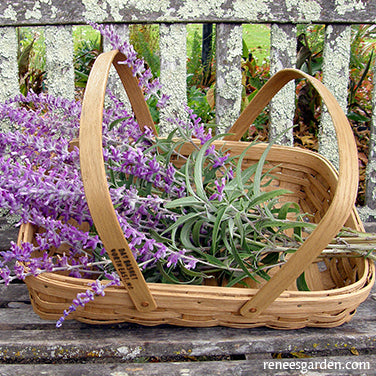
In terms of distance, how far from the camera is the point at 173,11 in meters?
1.34

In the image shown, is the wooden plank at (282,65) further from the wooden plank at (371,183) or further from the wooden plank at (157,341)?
the wooden plank at (157,341)

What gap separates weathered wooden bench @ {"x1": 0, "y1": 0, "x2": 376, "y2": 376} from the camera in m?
0.79

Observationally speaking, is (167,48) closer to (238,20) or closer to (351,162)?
(238,20)

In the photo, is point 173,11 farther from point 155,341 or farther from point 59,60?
point 155,341

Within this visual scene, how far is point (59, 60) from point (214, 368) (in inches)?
43.3

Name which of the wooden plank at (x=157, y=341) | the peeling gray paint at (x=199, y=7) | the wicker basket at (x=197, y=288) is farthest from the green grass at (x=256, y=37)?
the wooden plank at (x=157, y=341)

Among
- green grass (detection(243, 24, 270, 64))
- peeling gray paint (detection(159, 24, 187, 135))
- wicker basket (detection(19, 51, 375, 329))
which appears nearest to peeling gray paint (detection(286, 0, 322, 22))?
peeling gray paint (detection(159, 24, 187, 135))

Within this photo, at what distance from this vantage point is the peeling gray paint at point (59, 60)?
136 cm

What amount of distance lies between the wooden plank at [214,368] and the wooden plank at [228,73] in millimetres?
834

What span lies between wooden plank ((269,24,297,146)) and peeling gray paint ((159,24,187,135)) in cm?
31

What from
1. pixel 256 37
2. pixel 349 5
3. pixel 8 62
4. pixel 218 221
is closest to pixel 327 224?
pixel 218 221

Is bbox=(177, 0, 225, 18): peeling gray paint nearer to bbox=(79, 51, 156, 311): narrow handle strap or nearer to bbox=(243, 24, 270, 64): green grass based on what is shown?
bbox=(79, 51, 156, 311): narrow handle strap

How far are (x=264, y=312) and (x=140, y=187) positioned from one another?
37cm

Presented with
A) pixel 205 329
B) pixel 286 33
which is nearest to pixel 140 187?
pixel 205 329
